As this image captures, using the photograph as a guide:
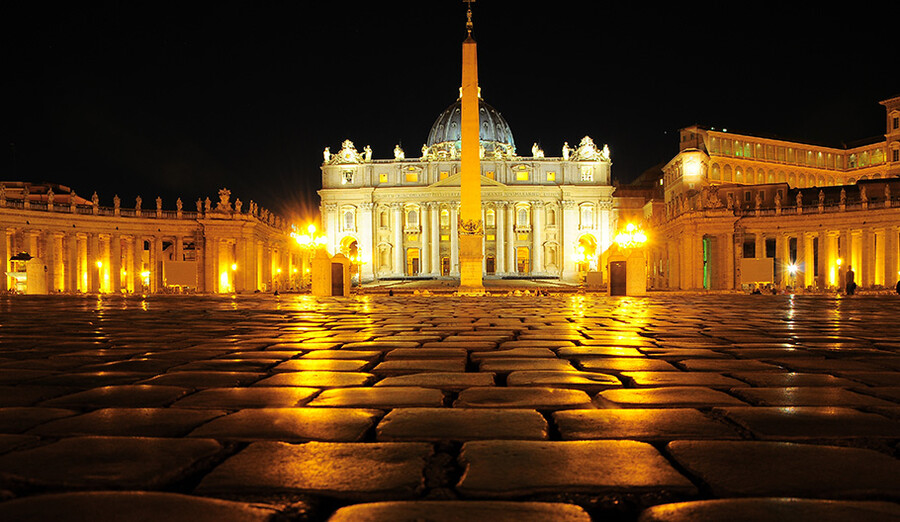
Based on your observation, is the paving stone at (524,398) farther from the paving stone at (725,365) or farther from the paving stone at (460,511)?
the paving stone at (725,365)

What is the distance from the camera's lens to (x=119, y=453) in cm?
233

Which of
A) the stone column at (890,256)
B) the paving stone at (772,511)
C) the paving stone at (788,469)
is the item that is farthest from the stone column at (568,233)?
the paving stone at (772,511)

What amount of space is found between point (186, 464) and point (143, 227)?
47620 mm

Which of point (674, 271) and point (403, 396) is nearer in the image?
point (403, 396)

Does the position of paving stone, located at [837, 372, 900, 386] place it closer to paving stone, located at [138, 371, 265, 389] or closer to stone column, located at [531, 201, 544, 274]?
paving stone, located at [138, 371, 265, 389]

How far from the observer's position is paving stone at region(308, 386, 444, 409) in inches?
130

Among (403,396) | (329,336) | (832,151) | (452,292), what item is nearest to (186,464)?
(403,396)

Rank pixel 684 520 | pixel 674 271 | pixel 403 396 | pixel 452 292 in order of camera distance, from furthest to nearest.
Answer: pixel 674 271 < pixel 452 292 < pixel 403 396 < pixel 684 520

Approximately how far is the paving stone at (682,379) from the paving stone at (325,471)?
2108 mm

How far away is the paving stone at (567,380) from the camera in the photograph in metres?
3.87

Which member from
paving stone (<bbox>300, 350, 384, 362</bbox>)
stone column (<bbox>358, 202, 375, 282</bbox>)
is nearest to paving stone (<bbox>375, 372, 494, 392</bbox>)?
paving stone (<bbox>300, 350, 384, 362</bbox>)

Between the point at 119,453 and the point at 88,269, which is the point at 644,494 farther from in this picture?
the point at 88,269

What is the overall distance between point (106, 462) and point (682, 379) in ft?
10.9

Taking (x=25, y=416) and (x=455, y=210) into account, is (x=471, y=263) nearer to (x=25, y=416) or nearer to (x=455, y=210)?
(x=25, y=416)
